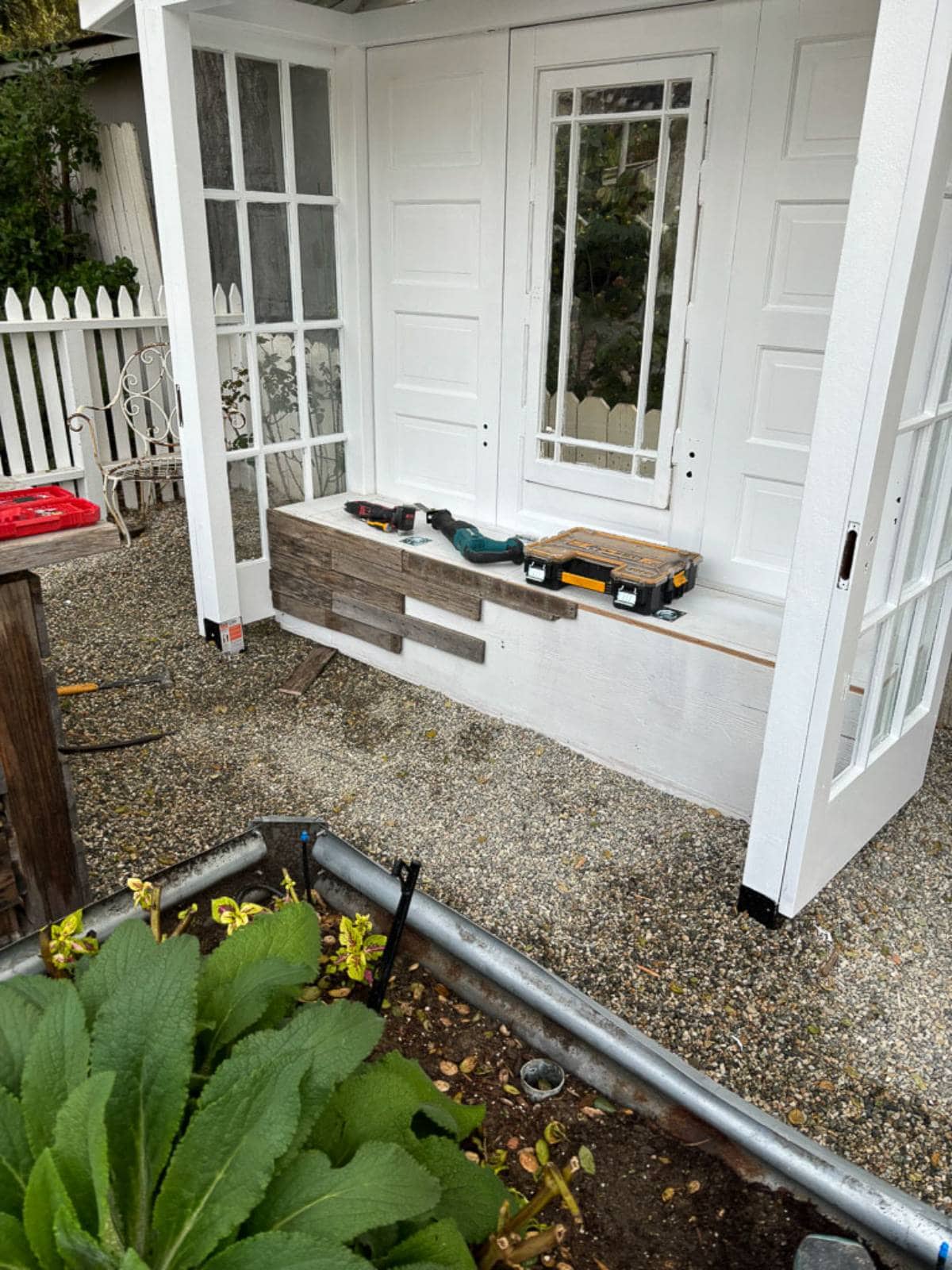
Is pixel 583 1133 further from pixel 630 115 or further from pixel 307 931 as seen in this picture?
pixel 630 115

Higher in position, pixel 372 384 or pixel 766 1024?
pixel 372 384

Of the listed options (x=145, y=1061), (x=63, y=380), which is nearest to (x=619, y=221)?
(x=145, y=1061)

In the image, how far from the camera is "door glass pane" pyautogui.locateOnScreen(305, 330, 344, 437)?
13.7ft

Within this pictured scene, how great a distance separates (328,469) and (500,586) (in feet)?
4.62

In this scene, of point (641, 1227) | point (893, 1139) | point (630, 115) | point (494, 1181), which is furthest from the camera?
point (630, 115)

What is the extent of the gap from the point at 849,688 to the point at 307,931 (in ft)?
5.49

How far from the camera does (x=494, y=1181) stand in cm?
127

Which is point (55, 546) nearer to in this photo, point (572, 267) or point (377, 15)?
point (572, 267)

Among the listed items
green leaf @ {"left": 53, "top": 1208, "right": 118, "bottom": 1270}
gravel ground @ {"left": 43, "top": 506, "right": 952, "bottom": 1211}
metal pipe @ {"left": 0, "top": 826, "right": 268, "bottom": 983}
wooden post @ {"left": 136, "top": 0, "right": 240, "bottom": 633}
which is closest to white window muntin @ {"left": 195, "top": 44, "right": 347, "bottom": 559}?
wooden post @ {"left": 136, "top": 0, "right": 240, "bottom": 633}

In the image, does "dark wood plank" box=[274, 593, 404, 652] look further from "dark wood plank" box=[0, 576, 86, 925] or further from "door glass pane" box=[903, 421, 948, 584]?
"door glass pane" box=[903, 421, 948, 584]

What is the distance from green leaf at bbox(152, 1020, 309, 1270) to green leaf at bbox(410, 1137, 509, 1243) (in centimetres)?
26

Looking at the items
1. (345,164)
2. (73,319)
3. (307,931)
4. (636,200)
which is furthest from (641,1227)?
(73,319)

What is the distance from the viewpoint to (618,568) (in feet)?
10.3

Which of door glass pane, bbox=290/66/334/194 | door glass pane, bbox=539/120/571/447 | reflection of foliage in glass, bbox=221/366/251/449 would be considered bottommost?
reflection of foliage in glass, bbox=221/366/251/449
